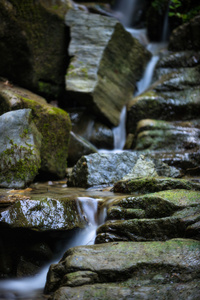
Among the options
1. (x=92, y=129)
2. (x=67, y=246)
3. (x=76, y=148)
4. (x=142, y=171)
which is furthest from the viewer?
(x=92, y=129)

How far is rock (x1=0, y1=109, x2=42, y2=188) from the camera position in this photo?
3.94 meters

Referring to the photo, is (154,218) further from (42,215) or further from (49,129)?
(49,129)

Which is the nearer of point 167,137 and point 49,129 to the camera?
point 49,129

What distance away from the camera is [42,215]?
2816 millimetres

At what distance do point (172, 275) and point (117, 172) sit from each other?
283 centimetres

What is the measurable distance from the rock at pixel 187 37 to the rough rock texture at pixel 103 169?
603 centimetres

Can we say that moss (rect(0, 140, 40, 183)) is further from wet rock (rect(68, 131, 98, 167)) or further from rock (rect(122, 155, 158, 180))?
wet rock (rect(68, 131, 98, 167))

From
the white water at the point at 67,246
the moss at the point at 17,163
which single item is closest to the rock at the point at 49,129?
the moss at the point at 17,163

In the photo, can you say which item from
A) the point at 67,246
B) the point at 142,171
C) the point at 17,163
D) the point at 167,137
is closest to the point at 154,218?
the point at 67,246

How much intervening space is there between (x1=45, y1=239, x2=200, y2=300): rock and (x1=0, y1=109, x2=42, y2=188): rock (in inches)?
76.0

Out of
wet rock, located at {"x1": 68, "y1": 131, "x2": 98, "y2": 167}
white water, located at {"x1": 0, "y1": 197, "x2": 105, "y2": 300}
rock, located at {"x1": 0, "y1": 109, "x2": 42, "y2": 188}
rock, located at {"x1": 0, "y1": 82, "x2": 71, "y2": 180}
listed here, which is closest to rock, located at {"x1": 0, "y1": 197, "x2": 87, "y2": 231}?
white water, located at {"x1": 0, "y1": 197, "x2": 105, "y2": 300}

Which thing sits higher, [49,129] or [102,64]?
[102,64]

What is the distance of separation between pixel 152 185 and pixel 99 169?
1354mm

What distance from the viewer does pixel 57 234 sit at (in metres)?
2.89
